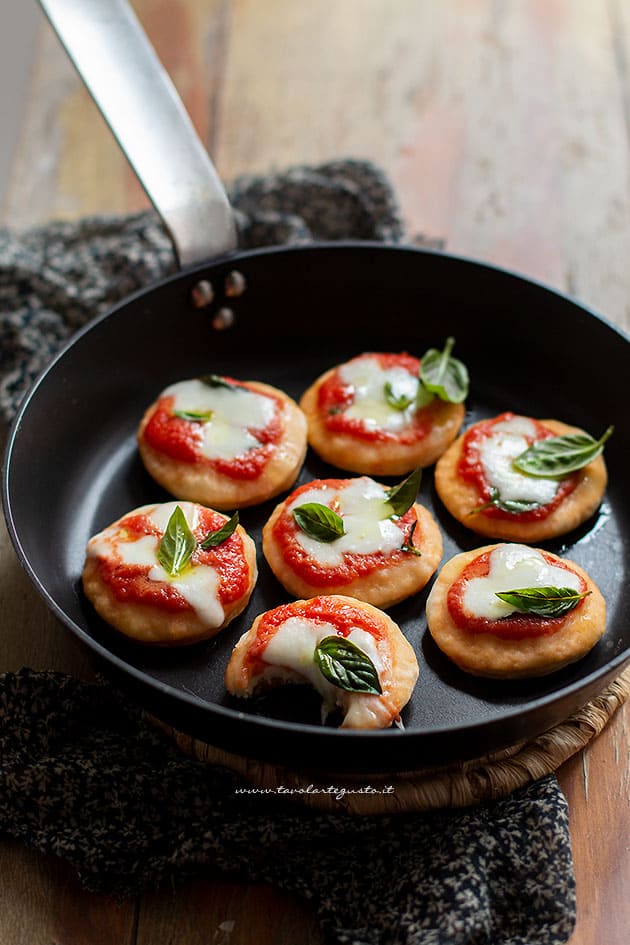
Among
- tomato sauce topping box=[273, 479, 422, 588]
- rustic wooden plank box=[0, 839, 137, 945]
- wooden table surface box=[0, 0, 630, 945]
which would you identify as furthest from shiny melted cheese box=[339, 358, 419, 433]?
rustic wooden plank box=[0, 839, 137, 945]

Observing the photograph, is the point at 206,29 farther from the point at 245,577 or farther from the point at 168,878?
the point at 168,878

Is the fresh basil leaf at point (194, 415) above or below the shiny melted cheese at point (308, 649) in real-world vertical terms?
above

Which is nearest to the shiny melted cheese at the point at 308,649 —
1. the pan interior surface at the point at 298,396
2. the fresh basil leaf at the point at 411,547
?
the pan interior surface at the point at 298,396

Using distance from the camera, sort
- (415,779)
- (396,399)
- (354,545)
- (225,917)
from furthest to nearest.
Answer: (396,399) < (354,545) < (415,779) < (225,917)

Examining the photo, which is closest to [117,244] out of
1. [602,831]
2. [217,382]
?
[217,382]

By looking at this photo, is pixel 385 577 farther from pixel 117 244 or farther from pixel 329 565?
pixel 117 244

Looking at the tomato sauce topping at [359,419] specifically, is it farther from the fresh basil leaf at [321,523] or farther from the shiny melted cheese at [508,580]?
the shiny melted cheese at [508,580]

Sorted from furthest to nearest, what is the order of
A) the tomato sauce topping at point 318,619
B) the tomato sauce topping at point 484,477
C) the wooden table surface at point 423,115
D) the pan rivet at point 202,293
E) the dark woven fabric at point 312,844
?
1. the wooden table surface at point 423,115
2. the pan rivet at point 202,293
3. the tomato sauce topping at point 484,477
4. the tomato sauce topping at point 318,619
5. the dark woven fabric at point 312,844
